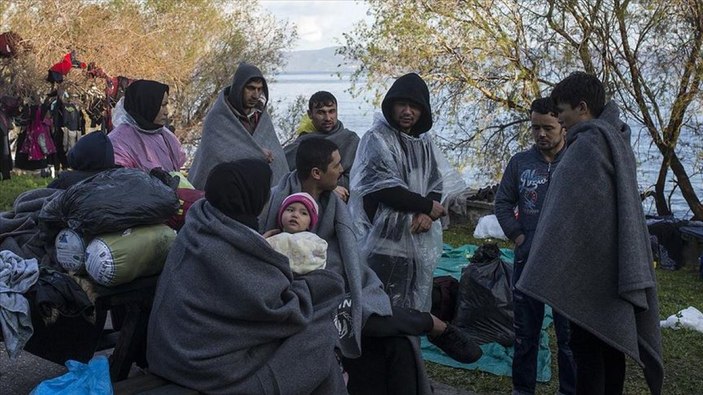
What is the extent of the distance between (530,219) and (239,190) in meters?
2.00

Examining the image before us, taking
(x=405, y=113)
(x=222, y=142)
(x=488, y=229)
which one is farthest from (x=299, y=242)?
(x=488, y=229)

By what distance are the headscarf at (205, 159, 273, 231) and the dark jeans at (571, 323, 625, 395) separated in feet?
5.14

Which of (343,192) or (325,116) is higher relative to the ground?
(325,116)

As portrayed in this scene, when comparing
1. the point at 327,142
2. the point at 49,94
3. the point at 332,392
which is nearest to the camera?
the point at 332,392

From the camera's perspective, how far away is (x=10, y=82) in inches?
589

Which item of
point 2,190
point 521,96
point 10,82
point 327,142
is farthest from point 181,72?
point 327,142

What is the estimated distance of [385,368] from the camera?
158 inches

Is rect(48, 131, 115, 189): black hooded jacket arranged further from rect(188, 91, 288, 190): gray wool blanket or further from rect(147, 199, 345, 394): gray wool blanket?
rect(188, 91, 288, 190): gray wool blanket

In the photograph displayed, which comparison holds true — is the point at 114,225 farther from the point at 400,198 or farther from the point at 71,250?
the point at 400,198

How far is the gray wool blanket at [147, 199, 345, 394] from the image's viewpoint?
312 centimetres

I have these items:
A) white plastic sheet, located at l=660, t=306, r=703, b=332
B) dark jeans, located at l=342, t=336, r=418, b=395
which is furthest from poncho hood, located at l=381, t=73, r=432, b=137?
white plastic sheet, located at l=660, t=306, r=703, b=332

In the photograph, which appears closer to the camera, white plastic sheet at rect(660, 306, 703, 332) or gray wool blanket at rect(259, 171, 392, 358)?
gray wool blanket at rect(259, 171, 392, 358)

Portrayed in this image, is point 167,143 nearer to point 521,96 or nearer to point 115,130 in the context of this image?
point 115,130

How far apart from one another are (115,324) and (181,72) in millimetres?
15416
